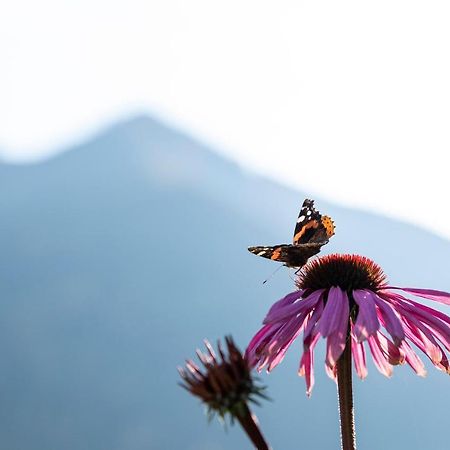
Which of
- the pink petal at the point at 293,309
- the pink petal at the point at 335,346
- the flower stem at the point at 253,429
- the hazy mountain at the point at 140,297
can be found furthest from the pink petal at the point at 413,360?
the hazy mountain at the point at 140,297

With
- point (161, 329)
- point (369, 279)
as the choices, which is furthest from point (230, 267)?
point (369, 279)

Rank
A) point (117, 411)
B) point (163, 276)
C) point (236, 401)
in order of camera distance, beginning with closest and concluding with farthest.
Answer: point (236, 401) < point (117, 411) < point (163, 276)

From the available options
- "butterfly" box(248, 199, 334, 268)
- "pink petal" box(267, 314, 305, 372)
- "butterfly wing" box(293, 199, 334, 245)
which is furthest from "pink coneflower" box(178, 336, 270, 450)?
"butterfly wing" box(293, 199, 334, 245)

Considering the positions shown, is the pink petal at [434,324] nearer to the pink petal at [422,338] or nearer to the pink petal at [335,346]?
the pink petal at [422,338]

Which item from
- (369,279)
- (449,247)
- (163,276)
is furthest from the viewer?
(163,276)

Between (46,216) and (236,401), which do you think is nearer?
(236,401)

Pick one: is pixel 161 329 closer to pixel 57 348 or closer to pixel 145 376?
pixel 145 376

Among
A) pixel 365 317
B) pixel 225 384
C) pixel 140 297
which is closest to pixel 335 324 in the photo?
pixel 365 317
